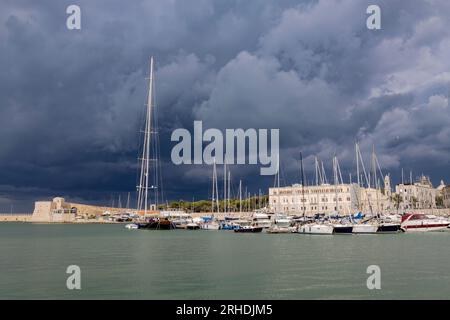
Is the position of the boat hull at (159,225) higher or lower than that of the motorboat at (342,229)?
higher

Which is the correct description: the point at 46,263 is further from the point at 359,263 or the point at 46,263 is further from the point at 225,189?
the point at 225,189

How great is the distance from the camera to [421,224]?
9325 centimetres

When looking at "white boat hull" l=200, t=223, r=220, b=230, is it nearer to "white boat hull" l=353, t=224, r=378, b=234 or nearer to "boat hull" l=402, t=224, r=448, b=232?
"white boat hull" l=353, t=224, r=378, b=234

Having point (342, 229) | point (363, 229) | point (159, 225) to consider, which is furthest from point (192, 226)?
point (363, 229)

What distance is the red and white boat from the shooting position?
3647 inches

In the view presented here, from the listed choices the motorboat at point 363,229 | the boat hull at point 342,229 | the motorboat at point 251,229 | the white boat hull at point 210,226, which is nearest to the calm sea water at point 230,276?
the boat hull at point 342,229

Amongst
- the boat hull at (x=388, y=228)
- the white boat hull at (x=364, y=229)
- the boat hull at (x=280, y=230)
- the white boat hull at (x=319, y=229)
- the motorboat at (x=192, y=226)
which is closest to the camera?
the white boat hull at (x=319, y=229)

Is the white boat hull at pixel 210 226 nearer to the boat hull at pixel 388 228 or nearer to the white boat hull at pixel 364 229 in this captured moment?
the white boat hull at pixel 364 229

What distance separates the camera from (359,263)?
3984 cm

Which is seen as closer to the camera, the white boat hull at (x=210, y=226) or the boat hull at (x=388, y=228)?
the boat hull at (x=388, y=228)

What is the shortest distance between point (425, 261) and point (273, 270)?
15340 mm

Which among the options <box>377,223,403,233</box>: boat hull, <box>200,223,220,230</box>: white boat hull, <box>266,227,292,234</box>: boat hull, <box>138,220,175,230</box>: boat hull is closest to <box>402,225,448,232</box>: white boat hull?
<box>377,223,403,233</box>: boat hull

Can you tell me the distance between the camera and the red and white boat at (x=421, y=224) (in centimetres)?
9262
